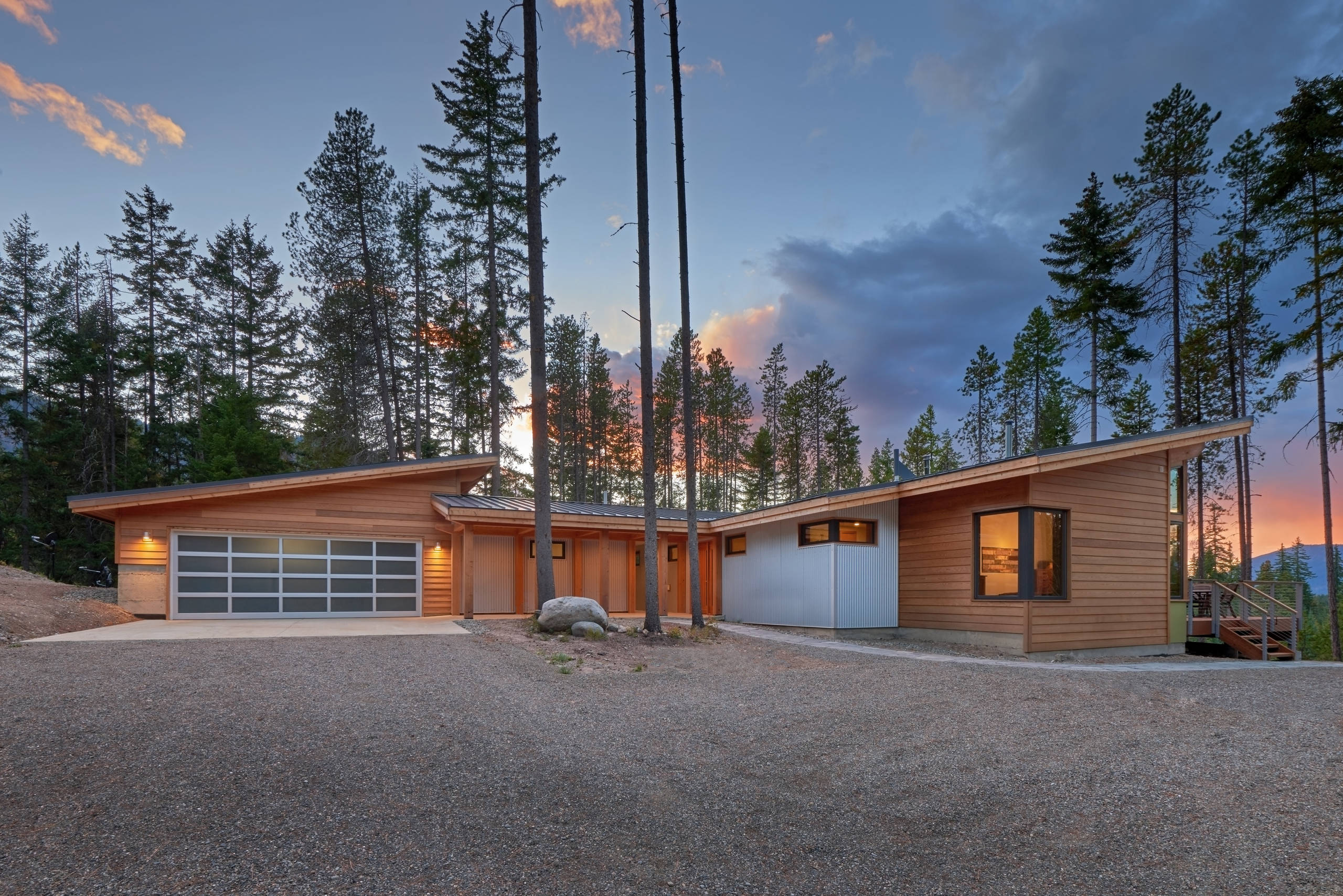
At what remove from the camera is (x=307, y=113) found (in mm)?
19125

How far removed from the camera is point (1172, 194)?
1658 centimetres

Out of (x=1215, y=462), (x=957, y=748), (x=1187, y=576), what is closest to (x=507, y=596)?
(x=957, y=748)

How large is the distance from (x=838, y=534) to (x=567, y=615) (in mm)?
5650

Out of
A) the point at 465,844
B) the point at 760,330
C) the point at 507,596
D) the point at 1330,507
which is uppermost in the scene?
the point at 760,330

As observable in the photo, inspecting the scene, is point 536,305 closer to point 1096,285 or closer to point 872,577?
point 872,577

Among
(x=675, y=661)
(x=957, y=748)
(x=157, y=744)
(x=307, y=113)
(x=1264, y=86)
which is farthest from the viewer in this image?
(x=307, y=113)

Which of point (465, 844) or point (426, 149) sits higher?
point (426, 149)

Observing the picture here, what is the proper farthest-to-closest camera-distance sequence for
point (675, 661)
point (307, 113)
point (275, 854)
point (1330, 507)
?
point (307, 113) → point (1330, 507) → point (675, 661) → point (275, 854)

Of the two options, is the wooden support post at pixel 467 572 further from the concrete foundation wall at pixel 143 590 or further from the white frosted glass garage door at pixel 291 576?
the concrete foundation wall at pixel 143 590

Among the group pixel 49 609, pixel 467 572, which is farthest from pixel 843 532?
pixel 49 609

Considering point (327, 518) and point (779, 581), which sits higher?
point (327, 518)

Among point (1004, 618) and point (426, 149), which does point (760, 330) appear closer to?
point (426, 149)

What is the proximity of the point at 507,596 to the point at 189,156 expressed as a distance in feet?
43.4

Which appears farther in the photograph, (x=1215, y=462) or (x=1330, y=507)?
(x=1215, y=462)
